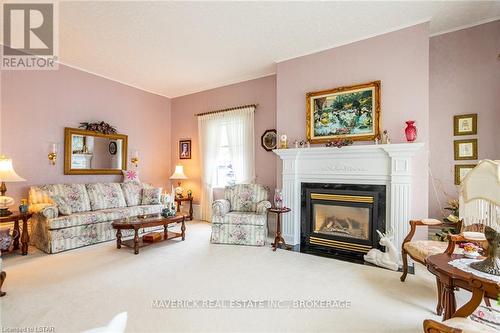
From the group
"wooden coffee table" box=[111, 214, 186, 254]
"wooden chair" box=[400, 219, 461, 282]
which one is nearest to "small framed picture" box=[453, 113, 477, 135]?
"wooden chair" box=[400, 219, 461, 282]

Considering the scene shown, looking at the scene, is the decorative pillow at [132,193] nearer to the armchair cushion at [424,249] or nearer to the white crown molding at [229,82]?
the white crown molding at [229,82]

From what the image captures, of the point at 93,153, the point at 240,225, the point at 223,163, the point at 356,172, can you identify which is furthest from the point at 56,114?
the point at 356,172

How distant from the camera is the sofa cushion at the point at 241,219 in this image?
416cm

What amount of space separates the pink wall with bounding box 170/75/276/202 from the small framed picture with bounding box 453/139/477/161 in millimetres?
2815

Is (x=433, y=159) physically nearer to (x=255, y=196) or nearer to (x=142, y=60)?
(x=255, y=196)

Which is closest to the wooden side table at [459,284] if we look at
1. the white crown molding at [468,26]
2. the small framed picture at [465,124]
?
the small framed picture at [465,124]

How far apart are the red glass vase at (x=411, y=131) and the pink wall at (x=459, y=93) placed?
68 centimetres

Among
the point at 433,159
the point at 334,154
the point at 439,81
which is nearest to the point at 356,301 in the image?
the point at 334,154

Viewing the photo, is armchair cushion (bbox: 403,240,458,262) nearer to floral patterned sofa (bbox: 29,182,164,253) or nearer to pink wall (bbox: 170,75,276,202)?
pink wall (bbox: 170,75,276,202)

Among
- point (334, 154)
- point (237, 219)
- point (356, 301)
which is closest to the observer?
point (356, 301)

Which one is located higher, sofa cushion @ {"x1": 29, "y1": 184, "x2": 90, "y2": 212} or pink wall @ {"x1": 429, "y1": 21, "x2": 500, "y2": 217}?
pink wall @ {"x1": 429, "y1": 21, "x2": 500, "y2": 217}

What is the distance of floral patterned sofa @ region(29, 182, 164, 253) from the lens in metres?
3.74

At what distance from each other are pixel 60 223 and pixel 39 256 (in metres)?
0.49

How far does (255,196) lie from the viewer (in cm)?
473
